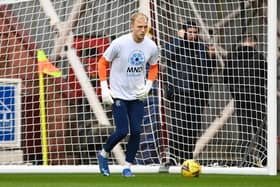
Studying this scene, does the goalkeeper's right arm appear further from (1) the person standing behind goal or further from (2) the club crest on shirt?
(2) the club crest on shirt

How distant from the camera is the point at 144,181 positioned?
36.2 feet

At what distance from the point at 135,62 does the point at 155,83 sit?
5.92 feet

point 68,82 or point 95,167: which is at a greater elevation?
point 68,82

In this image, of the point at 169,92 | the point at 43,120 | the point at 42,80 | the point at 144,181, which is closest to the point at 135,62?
the point at 144,181

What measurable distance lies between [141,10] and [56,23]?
1.29m

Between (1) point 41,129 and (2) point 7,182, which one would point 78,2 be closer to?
(1) point 41,129

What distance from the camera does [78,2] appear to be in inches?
558

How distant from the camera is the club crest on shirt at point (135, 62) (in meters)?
11.9

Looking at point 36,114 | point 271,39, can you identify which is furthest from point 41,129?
point 271,39

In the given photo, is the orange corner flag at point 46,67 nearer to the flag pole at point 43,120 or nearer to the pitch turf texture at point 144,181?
the flag pole at point 43,120

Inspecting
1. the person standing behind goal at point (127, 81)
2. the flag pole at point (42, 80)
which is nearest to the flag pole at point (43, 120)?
the flag pole at point (42, 80)

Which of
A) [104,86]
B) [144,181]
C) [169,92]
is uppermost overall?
[104,86]

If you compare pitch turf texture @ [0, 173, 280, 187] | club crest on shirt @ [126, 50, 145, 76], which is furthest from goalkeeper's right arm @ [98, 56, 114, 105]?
pitch turf texture @ [0, 173, 280, 187]

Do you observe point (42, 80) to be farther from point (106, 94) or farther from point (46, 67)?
point (106, 94)
